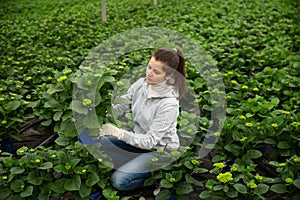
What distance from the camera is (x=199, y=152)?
3.03 meters

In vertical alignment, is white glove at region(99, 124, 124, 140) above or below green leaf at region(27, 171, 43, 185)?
above

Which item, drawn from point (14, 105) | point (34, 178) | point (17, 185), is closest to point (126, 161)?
point (34, 178)

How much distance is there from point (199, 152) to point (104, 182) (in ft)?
2.77

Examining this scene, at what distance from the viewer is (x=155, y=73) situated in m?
2.66

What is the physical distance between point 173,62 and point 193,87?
132 cm

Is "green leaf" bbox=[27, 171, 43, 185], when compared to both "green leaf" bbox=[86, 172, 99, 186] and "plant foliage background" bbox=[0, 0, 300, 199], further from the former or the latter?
"green leaf" bbox=[86, 172, 99, 186]

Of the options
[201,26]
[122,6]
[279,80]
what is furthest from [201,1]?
[279,80]

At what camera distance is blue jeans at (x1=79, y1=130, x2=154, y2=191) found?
2678mm

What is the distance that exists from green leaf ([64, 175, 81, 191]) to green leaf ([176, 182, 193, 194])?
665mm

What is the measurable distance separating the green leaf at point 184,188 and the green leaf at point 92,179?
56 centimetres

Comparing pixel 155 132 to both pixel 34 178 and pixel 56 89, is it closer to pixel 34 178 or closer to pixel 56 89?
pixel 56 89

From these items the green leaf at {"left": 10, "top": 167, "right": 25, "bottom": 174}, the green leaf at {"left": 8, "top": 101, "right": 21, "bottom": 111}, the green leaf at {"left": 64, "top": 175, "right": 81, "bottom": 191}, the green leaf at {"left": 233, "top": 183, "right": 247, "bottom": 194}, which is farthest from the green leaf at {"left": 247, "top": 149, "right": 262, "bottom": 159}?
the green leaf at {"left": 8, "top": 101, "right": 21, "bottom": 111}

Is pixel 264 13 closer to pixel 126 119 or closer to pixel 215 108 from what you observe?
pixel 215 108

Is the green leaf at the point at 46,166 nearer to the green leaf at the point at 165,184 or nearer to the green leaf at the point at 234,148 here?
the green leaf at the point at 165,184
